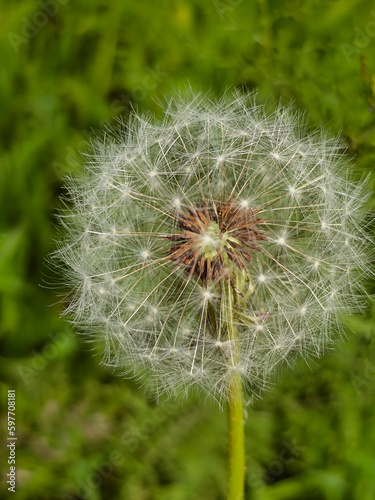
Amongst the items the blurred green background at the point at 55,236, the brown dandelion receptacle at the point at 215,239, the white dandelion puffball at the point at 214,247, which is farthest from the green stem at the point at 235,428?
the blurred green background at the point at 55,236

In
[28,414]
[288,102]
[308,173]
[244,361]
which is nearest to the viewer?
[244,361]

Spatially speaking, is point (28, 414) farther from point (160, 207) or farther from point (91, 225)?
point (160, 207)

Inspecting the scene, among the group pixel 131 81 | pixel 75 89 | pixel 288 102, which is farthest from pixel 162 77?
pixel 288 102

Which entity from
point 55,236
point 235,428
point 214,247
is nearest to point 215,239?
point 214,247

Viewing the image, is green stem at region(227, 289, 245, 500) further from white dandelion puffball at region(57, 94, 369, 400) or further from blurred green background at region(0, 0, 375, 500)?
blurred green background at region(0, 0, 375, 500)

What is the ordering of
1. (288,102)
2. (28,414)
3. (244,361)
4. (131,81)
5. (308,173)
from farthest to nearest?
(131,81) → (28,414) → (288,102) → (308,173) → (244,361)

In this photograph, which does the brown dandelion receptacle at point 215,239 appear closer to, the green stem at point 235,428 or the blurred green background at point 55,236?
the green stem at point 235,428
